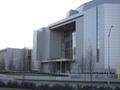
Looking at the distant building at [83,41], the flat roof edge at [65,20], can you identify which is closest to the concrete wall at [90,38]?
the distant building at [83,41]

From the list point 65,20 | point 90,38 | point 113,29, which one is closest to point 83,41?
point 90,38

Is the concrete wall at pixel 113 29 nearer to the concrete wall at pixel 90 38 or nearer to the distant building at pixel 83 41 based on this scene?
the distant building at pixel 83 41

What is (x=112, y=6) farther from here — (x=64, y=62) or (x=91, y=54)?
(x=64, y=62)

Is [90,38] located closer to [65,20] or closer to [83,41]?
[83,41]

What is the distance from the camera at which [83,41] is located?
103m

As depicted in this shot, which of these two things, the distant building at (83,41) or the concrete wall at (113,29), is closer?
the concrete wall at (113,29)

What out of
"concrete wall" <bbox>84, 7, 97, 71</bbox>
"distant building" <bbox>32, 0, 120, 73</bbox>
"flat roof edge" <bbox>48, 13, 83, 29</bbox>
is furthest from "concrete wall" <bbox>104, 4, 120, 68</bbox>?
"flat roof edge" <bbox>48, 13, 83, 29</bbox>

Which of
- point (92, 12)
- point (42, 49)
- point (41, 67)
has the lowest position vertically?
point (41, 67)

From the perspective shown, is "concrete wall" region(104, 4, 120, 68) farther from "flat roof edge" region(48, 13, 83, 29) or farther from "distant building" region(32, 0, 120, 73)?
"flat roof edge" region(48, 13, 83, 29)

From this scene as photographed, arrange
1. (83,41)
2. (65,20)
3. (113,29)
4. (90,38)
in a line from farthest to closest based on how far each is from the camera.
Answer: (65,20), (83,41), (90,38), (113,29)

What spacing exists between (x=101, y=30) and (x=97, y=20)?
15.7 feet

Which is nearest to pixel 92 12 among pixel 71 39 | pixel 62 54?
pixel 71 39

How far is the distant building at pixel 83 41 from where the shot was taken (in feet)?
308

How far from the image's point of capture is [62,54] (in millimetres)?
129375
